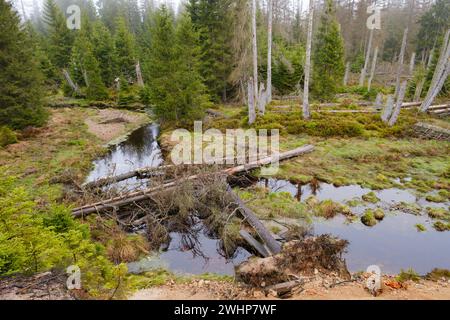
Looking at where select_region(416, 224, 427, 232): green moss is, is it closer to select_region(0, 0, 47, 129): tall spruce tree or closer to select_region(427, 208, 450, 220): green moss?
select_region(427, 208, 450, 220): green moss

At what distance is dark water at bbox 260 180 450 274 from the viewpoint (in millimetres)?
7445

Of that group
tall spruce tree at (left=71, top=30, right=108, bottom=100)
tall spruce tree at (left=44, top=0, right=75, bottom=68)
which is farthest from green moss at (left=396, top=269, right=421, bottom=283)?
tall spruce tree at (left=44, top=0, right=75, bottom=68)

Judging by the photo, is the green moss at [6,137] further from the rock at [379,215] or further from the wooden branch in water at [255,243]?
the rock at [379,215]

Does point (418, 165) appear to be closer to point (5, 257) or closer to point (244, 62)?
point (244, 62)

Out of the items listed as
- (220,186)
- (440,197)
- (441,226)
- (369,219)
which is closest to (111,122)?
(220,186)

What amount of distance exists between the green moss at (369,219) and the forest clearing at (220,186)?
0.04 meters

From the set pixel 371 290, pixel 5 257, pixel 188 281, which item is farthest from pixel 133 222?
pixel 371 290

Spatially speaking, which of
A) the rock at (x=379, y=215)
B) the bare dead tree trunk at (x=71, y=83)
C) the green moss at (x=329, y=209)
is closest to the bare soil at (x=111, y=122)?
the bare dead tree trunk at (x=71, y=83)

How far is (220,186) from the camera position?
388 inches

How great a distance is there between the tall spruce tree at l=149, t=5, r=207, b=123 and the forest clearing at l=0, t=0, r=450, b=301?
0.30 ft

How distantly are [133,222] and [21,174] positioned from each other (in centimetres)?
696

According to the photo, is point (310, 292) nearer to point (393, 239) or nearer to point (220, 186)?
point (393, 239)

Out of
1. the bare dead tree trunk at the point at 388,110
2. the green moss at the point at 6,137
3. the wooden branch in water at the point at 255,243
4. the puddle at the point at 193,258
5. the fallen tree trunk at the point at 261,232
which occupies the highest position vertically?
the bare dead tree trunk at the point at 388,110

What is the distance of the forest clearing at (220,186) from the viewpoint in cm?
595
